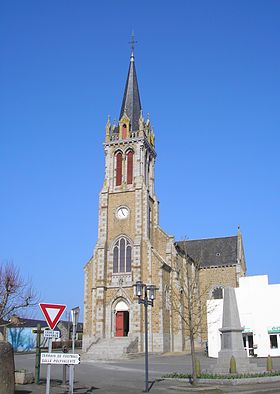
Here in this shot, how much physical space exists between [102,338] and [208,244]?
976 inches

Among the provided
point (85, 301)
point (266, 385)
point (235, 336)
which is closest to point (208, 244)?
point (85, 301)

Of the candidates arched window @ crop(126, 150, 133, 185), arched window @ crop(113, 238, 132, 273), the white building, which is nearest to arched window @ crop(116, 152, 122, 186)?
arched window @ crop(126, 150, 133, 185)

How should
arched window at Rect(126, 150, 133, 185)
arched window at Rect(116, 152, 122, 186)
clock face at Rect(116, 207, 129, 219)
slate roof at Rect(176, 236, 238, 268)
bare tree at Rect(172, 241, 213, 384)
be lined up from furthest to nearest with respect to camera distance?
slate roof at Rect(176, 236, 238, 268)
arched window at Rect(116, 152, 122, 186)
arched window at Rect(126, 150, 133, 185)
clock face at Rect(116, 207, 129, 219)
bare tree at Rect(172, 241, 213, 384)

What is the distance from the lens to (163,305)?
40.2m

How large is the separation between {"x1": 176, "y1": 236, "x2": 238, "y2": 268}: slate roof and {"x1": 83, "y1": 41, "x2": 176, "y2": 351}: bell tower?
12.3 meters

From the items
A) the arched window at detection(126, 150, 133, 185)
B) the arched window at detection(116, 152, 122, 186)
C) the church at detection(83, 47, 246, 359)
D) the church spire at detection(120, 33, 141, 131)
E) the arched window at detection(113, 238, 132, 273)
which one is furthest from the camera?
the church spire at detection(120, 33, 141, 131)

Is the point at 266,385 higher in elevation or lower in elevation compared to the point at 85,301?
lower

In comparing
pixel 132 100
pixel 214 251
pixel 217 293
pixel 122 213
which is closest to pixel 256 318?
pixel 217 293

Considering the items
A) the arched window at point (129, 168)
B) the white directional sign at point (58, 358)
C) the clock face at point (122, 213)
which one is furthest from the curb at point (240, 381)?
the arched window at point (129, 168)

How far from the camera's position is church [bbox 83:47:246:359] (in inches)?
1567

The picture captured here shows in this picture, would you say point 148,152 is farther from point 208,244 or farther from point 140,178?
point 208,244

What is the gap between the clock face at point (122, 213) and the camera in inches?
1761

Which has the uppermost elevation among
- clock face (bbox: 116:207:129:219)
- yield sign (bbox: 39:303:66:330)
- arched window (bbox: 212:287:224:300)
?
clock face (bbox: 116:207:129:219)

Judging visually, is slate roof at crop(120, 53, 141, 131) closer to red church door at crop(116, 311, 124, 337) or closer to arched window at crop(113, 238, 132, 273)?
arched window at crop(113, 238, 132, 273)
